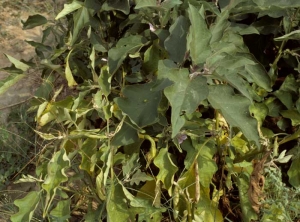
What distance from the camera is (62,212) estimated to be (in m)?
1.85

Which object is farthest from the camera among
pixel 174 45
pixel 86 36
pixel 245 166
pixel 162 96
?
pixel 86 36

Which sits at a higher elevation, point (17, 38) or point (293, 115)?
point (293, 115)

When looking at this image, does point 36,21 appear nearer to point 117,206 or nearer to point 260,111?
point 117,206

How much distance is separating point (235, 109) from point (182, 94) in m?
0.20

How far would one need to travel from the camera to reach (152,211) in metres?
1.79

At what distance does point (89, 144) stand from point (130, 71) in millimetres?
371

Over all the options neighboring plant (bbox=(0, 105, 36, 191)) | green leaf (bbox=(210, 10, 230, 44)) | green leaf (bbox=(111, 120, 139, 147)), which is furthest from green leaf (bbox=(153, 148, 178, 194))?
neighboring plant (bbox=(0, 105, 36, 191))

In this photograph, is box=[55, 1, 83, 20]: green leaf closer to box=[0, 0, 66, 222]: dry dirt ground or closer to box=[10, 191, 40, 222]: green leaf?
box=[10, 191, 40, 222]: green leaf

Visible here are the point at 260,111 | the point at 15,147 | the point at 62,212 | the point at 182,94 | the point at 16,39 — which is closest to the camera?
the point at 182,94

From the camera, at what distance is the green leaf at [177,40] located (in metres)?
1.61

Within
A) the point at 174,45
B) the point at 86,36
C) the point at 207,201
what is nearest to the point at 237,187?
the point at 207,201

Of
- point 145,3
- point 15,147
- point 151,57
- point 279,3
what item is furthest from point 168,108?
point 15,147

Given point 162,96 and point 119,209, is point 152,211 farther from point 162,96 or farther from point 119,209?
point 162,96

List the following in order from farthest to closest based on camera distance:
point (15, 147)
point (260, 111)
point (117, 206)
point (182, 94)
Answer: point (15, 147)
point (260, 111)
point (117, 206)
point (182, 94)
